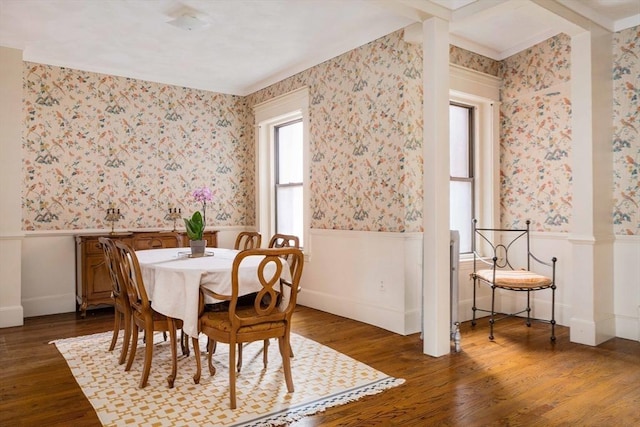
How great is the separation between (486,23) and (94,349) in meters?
4.46

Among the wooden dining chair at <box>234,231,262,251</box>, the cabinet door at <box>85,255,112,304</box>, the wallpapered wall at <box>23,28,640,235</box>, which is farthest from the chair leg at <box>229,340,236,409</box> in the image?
the cabinet door at <box>85,255,112,304</box>

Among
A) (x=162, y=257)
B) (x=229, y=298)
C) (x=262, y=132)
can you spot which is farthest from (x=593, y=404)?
(x=262, y=132)

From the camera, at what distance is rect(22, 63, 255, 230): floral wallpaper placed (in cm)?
489

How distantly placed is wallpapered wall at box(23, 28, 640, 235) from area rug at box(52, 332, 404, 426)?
152 cm

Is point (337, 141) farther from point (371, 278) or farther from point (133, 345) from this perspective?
point (133, 345)

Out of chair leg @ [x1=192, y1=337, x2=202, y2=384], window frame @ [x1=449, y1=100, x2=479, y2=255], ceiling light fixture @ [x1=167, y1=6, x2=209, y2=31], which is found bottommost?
chair leg @ [x1=192, y1=337, x2=202, y2=384]

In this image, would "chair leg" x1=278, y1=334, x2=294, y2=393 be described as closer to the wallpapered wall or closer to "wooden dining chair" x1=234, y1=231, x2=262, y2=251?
"wooden dining chair" x1=234, y1=231, x2=262, y2=251

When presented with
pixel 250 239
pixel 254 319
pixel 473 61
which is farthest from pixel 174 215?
pixel 473 61

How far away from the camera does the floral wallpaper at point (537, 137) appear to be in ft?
14.4

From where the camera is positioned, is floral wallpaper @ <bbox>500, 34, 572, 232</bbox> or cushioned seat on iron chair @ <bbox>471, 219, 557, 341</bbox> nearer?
cushioned seat on iron chair @ <bbox>471, 219, 557, 341</bbox>

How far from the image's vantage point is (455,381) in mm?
2916

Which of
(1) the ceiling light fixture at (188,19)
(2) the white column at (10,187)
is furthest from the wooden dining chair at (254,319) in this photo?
(2) the white column at (10,187)

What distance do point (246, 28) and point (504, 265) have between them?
3.62m

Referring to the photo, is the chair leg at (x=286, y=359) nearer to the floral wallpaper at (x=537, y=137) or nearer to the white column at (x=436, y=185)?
the white column at (x=436, y=185)
